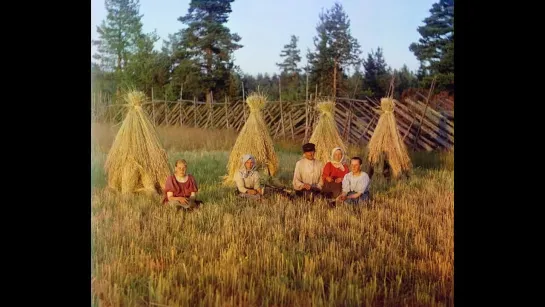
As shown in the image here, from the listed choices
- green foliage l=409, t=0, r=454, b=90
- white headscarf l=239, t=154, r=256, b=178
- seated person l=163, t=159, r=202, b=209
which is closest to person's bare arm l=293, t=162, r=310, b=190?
white headscarf l=239, t=154, r=256, b=178

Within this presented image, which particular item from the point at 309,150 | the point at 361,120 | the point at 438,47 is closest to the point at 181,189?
the point at 309,150

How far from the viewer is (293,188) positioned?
3672mm

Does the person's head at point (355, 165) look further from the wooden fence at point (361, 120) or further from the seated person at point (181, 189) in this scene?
the seated person at point (181, 189)

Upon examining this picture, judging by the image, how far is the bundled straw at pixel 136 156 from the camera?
3.76m

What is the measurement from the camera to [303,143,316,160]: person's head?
3.67m

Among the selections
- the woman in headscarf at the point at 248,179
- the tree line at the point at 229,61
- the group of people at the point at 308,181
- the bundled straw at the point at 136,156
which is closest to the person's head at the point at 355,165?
the group of people at the point at 308,181

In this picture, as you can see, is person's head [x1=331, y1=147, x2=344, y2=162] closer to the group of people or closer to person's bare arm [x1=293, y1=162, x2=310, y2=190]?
the group of people

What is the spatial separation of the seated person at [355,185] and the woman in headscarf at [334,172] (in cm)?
3

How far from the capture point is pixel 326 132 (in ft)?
12.0

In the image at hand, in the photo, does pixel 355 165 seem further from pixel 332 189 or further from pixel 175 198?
pixel 175 198

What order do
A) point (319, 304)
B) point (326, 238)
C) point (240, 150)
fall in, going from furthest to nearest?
point (240, 150) < point (326, 238) < point (319, 304)
